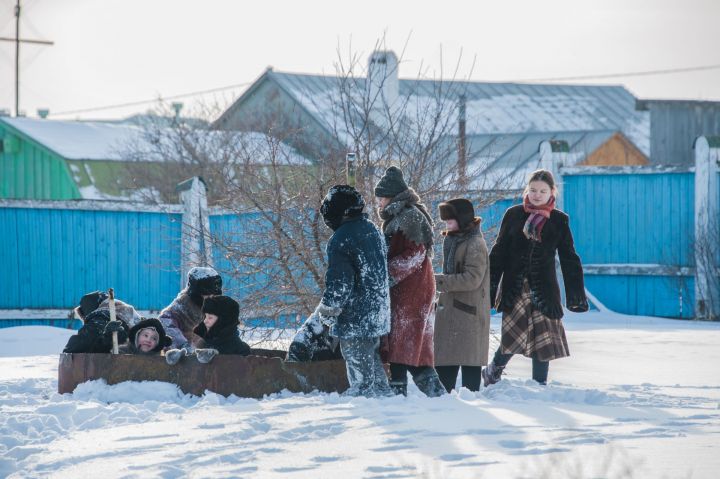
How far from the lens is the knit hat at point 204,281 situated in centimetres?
828

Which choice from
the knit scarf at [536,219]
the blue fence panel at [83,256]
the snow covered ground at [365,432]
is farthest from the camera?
the blue fence panel at [83,256]

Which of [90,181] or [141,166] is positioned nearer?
[141,166]

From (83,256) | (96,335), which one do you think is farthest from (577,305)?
(83,256)

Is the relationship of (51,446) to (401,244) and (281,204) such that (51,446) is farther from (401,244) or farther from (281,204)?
(281,204)

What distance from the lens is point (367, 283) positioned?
6.68m

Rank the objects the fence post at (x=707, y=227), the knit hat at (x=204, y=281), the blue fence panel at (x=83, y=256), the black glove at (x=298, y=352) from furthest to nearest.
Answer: the fence post at (x=707, y=227)
the blue fence panel at (x=83, y=256)
the knit hat at (x=204, y=281)
the black glove at (x=298, y=352)

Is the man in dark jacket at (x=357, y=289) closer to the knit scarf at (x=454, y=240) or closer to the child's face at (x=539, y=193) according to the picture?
the knit scarf at (x=454, y=240)

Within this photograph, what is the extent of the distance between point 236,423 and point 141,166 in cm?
1933

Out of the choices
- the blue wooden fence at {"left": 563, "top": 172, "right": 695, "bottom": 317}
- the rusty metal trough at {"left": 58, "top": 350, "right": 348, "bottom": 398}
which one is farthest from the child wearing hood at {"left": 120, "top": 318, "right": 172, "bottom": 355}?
the blue wooden fence at {"left": 563, "top": 172, "right": 695, "bottom": 317}

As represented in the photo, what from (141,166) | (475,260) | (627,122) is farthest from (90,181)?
(475,260)

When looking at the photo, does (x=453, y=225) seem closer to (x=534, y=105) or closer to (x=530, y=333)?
(x=530, y=333)

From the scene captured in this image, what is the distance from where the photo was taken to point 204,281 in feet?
27.2

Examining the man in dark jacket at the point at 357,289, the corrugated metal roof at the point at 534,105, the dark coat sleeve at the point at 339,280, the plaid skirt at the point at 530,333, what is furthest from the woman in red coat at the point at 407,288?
the corrugated metal roof at the point at 534,105

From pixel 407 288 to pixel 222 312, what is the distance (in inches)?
50.8
